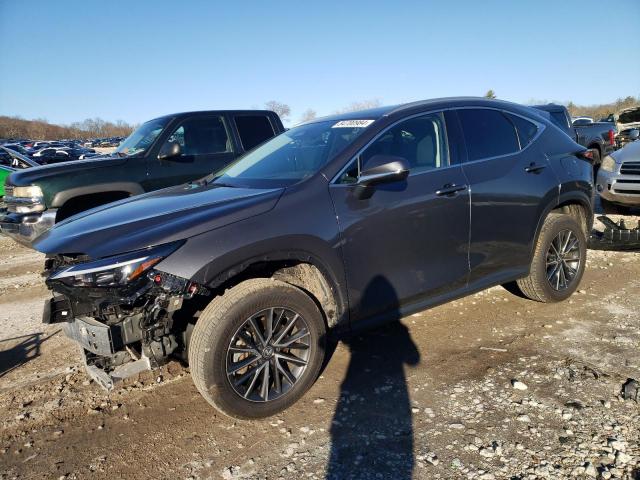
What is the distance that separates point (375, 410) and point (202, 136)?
16.0ft

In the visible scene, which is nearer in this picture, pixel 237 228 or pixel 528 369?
pixel 237 228

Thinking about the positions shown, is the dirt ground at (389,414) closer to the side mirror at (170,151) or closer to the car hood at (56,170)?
the car hood at (56,170)

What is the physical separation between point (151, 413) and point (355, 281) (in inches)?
62.5

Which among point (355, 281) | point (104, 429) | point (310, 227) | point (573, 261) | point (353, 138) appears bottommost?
point (104, 429)

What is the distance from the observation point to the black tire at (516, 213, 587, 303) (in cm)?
422

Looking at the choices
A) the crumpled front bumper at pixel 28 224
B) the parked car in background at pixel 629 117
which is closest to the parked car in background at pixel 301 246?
the crumpled front bumper at pixel 28 224

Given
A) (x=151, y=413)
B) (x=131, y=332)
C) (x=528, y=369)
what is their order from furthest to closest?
(x=528, y=369) < (x=151, y=413) < (x=131, y=332)

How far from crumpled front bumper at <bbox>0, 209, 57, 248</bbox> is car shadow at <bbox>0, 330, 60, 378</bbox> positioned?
1.48 meters

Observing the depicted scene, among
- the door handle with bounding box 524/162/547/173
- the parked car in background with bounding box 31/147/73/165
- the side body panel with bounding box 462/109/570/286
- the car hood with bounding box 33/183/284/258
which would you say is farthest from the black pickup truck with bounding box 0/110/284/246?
the parked car in background with bounding box 31/147/73/165

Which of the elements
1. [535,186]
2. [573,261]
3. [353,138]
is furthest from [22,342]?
[573,261]

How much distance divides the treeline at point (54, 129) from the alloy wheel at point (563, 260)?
80713mm

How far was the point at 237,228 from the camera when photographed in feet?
8.87

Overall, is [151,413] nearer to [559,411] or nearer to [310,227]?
[310,227]

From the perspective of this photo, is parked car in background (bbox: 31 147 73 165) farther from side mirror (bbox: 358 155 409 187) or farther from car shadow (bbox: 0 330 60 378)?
side mirror (bbox: 358 155 409 187)
